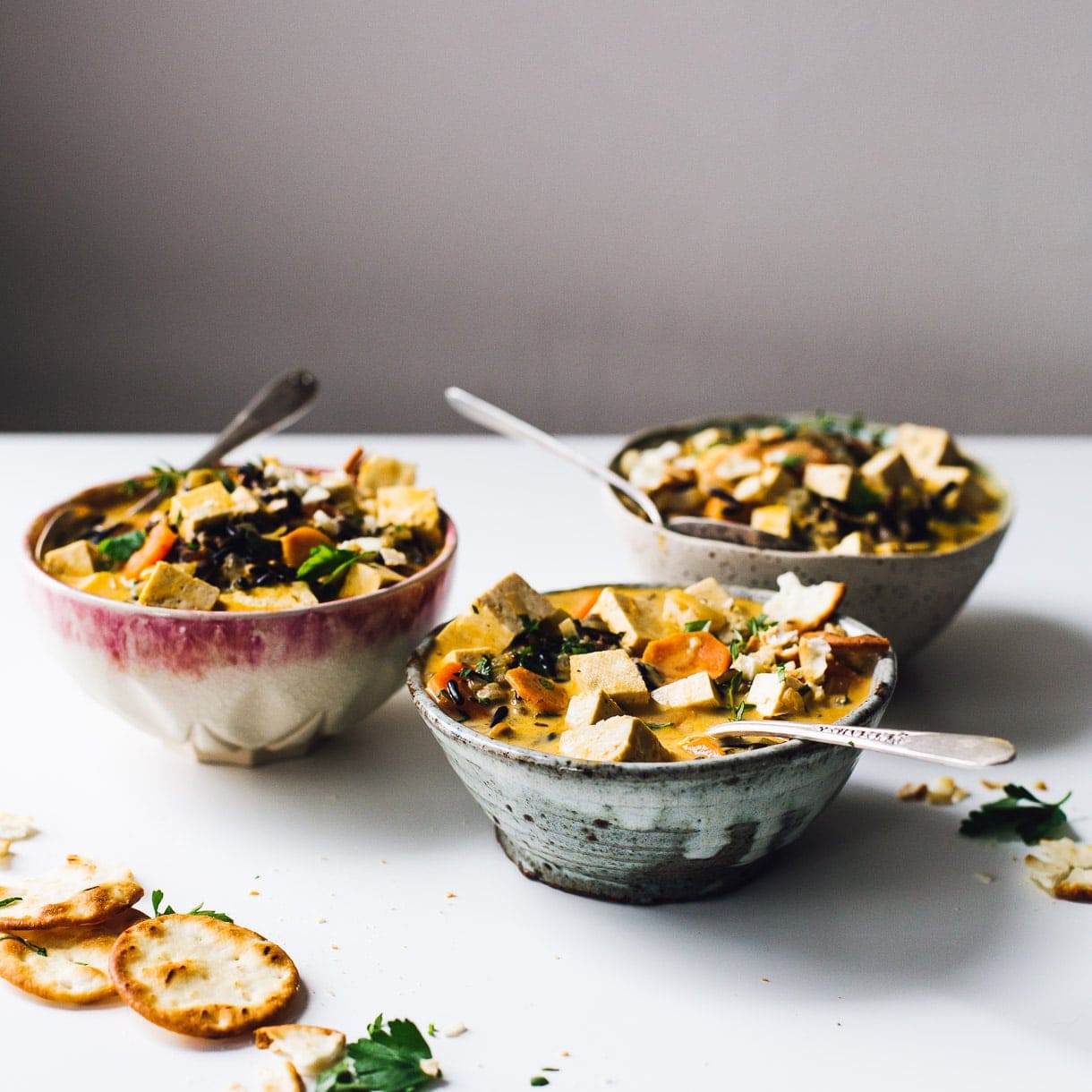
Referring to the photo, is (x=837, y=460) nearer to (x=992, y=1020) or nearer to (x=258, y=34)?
(x=992, y=1020)

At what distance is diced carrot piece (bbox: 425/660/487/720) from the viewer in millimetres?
1452

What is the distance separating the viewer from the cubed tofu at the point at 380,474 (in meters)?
1.93

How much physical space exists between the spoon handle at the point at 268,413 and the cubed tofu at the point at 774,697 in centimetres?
101

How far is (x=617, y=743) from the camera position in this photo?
1.31 meters

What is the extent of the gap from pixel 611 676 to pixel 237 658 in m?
0.45

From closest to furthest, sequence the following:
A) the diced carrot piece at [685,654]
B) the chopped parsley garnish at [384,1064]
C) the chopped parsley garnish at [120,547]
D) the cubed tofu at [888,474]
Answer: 1. the chopped parsley garnish at [384,1064]
2. the diced carrot piece at [685,654]
3. the chopped parsley garnish at [120,547]
4. the cubed tofu at [888,474]

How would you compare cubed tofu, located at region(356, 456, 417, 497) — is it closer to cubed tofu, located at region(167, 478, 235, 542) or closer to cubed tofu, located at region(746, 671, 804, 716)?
cubed tofu, located at region(167, 478, 235, 542)

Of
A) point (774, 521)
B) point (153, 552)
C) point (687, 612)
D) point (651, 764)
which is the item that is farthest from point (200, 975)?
point (774, 521)

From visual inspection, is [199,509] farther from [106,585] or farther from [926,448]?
[926,448]

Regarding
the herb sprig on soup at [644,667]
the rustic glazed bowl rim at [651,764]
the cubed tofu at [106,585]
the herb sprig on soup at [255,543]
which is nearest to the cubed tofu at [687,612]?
the herb sprig on soup at [644,667]

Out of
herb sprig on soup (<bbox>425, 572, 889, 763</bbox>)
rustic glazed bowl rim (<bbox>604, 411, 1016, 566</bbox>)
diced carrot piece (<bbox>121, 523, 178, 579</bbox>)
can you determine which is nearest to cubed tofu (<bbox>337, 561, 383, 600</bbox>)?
herb sprig on soup (<bbox>425, 572, 889, 763</bbox>)

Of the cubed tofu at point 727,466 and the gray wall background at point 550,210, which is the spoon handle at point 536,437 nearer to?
the cubed tofu at point 727,466

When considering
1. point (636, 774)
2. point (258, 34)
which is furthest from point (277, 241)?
point (636, 774)

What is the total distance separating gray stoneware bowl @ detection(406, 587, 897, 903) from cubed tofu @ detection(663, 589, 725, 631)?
0.22 m
